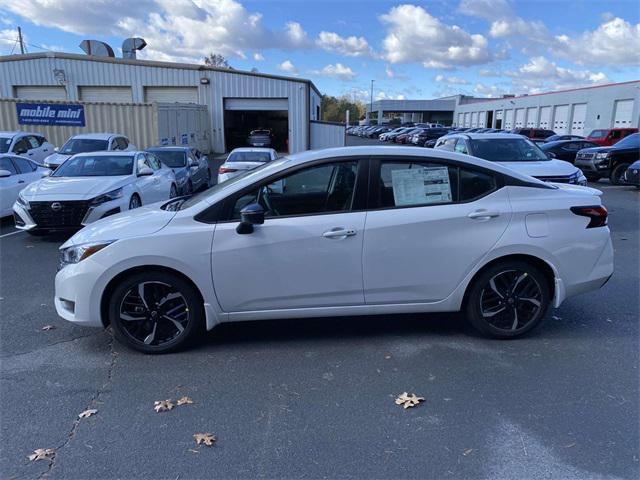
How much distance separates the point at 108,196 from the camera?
26.1 ft

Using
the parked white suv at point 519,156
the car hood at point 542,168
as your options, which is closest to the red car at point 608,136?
the parked white suv at point 519,156

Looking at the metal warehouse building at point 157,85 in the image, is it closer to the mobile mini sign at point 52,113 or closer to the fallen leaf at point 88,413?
the mobile mini sign at point 52,113

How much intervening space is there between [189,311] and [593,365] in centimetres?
322

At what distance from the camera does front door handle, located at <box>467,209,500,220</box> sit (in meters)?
3.90

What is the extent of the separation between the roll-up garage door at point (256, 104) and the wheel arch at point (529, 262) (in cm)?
2703

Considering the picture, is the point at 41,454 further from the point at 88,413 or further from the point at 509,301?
the point at 509,301

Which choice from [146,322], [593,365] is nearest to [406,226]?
[593,365]

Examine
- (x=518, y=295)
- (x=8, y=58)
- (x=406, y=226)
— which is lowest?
(x=518, y=295)

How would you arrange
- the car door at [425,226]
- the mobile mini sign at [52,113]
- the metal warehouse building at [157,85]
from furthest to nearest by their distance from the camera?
the metal warehouse building at [157,85]
the mobile mini sign at [52,113]
the car door at [425,226]

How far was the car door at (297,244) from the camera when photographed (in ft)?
12.1

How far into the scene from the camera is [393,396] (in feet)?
10.8

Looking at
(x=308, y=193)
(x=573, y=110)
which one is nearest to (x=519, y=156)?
(x=308, y=193)

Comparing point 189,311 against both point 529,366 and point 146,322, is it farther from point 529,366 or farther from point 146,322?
point 529,366

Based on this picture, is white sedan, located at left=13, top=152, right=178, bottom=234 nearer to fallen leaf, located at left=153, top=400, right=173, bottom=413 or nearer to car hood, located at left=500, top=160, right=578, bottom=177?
fallen leaf, located at left=153, top=400, right=173, bottom=413
